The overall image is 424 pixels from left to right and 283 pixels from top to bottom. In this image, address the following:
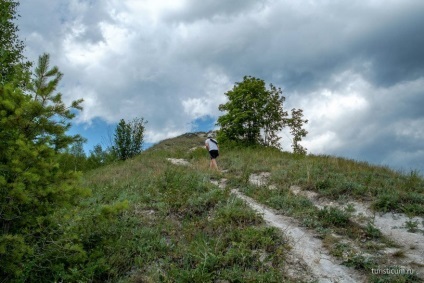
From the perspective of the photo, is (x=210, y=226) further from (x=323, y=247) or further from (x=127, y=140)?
(x=127, y=140)

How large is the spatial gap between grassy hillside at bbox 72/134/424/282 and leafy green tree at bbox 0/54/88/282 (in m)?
0.74

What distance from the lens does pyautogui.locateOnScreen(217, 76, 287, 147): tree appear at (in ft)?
91.5

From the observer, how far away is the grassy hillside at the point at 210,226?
580cm

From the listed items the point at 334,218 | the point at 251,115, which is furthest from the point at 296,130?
the point at 334,218

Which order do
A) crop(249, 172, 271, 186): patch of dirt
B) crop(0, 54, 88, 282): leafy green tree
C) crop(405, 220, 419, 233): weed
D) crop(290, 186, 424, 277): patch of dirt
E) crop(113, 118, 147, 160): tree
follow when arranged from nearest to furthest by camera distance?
crop(0, 54, 88, 282): leafy green tree, crop(290, 186, 424, 277): patch of dirt, crop(405, 220, 419, 233): weed, crop(249, 172, 271, 186): patch of dirt, crop(113, 118, 147, 160): tree

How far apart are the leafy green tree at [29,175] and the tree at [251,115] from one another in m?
22.3

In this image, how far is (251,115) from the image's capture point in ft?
91.8

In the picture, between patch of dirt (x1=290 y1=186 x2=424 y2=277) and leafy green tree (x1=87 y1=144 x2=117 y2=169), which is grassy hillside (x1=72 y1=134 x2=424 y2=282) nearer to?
patch of dirt (x1=290 y1=186 x2=424 y2=277)

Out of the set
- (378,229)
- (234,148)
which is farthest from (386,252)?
(234,148)

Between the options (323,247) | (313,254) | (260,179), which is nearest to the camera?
(313,254)

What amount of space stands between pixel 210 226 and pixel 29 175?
3.87 m

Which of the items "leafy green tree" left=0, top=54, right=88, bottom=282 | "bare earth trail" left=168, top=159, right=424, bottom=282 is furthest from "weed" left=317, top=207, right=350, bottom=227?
"leafy green tree" left=0, top=54, right=88, bottom=282

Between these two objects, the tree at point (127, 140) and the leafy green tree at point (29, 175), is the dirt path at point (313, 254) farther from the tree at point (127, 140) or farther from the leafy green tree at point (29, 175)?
the tree at point (127, 140)

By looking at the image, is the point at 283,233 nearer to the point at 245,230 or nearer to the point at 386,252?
the point at 245,230
